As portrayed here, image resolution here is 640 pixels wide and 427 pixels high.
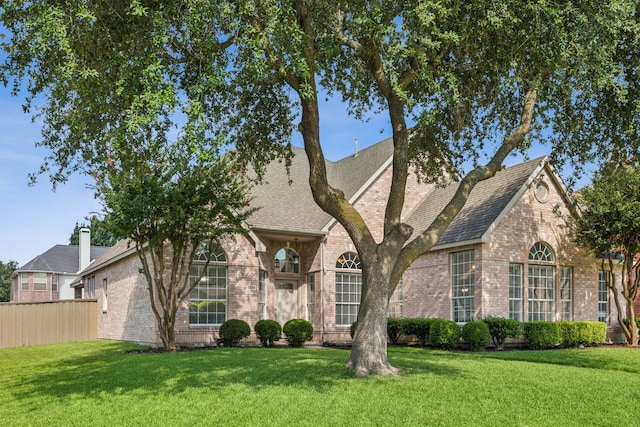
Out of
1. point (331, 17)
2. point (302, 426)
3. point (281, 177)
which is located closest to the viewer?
point (302, 426)

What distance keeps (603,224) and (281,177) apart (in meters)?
12.1

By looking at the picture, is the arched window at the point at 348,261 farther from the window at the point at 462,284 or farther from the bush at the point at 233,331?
the bush at the point at 233,331

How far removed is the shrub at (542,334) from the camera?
63.5 ft

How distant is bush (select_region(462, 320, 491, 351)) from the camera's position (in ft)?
60.0

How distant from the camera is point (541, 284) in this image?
69.3ft

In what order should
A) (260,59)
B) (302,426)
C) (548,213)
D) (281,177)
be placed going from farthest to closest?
(281,177) → (548,213) → (260,59) → (302,426)

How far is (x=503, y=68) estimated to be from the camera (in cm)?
1227

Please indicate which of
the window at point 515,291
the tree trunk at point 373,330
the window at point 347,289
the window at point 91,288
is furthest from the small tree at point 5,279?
the tree trunk at point 373,330

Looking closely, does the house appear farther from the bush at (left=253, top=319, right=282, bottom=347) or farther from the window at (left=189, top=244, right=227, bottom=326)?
the bush at (left=253, top=319, right=282, bottom=347)

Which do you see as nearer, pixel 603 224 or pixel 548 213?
pixel 603 224

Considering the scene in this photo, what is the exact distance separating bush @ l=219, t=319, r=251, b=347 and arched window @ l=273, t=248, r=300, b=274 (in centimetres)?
365

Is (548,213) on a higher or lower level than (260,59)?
lower

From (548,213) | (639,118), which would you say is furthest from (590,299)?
(639,118)

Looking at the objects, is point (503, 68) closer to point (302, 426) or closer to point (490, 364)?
point (490, 364)
